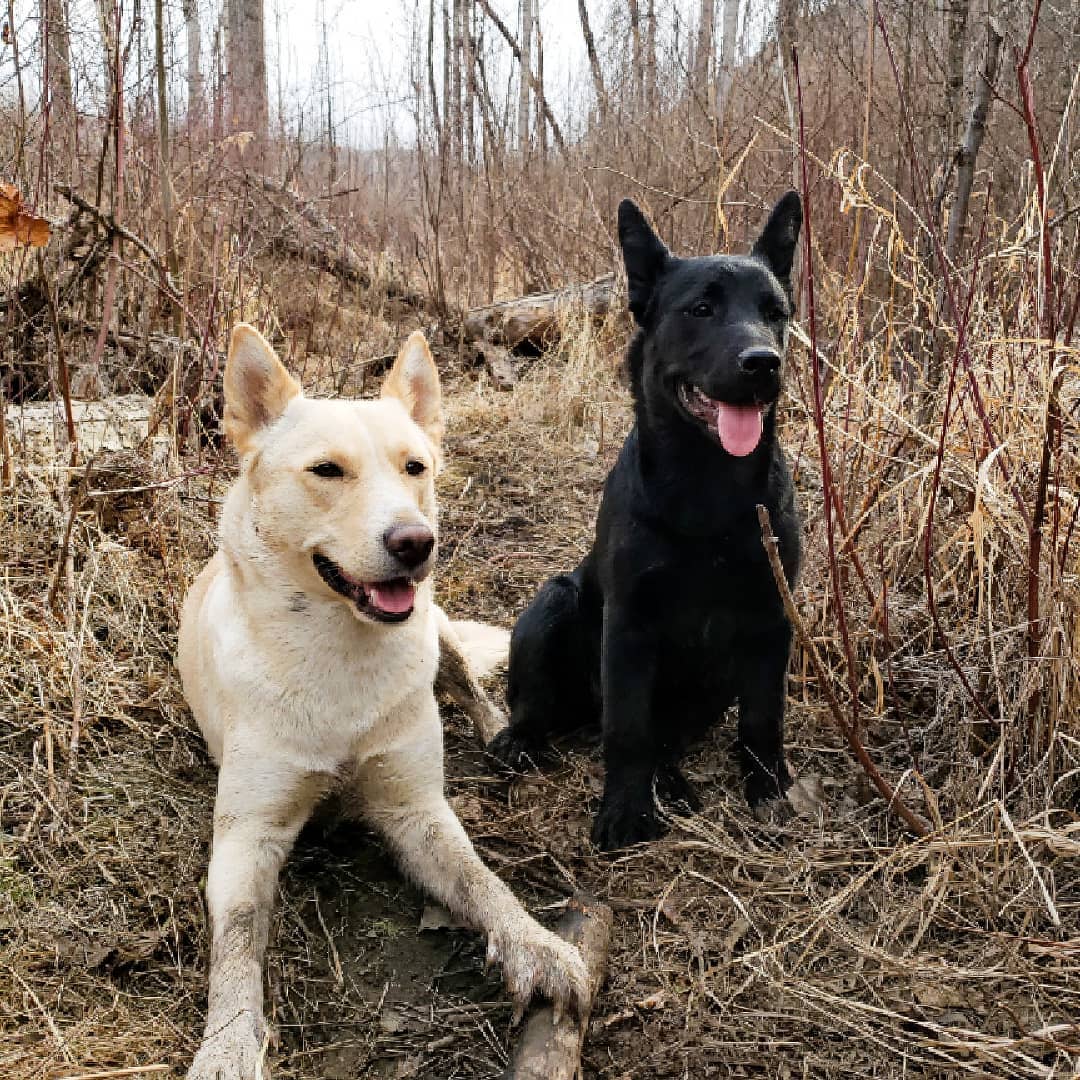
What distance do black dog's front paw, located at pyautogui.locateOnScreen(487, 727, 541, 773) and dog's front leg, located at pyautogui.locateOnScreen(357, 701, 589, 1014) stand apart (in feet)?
1.80

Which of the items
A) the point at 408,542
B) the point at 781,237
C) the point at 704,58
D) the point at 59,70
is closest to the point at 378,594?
the point at 408,542

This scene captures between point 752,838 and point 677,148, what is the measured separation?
5598 millimetres

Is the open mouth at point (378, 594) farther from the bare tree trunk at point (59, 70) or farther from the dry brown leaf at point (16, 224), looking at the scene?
the bare tree trunk at point (59, 70)

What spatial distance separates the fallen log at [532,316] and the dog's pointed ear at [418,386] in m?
4.65

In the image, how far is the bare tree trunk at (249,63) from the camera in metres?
7.26

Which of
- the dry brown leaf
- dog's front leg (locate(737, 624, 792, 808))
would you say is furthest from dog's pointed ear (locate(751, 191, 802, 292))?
the dry brown leaf

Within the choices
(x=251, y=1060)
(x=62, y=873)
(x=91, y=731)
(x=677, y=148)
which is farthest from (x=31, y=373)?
(x=677, y=148)

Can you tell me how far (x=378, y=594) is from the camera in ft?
7.21

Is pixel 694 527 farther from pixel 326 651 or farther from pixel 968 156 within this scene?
pixel 968 156

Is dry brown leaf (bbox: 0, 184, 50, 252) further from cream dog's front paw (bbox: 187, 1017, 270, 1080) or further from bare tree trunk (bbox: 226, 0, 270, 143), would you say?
bare tree trunk (bbox: 226, 0, 270, 143)

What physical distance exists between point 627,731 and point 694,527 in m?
0.56

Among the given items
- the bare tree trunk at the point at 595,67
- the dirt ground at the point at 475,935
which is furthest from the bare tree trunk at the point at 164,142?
the bare tree trunk at the point at 595,67

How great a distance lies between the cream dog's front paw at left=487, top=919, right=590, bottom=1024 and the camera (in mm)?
1967

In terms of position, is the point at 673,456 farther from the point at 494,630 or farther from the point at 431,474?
the point at 494,630
